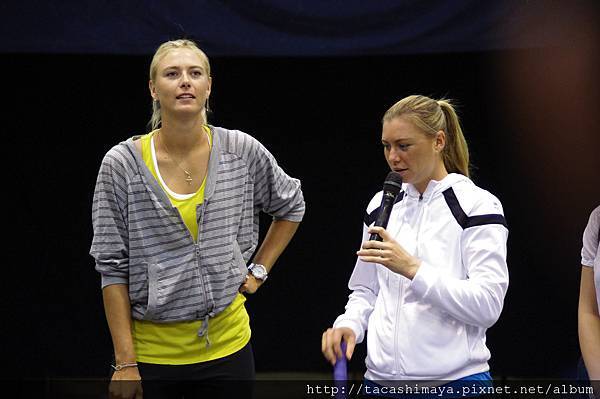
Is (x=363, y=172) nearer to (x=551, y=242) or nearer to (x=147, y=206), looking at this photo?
(x=551, y=242)

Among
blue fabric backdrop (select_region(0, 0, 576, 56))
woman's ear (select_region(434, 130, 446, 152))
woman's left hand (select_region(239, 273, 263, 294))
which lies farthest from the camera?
blue fabric backdrop (select_region(0, 0, 576, 56))

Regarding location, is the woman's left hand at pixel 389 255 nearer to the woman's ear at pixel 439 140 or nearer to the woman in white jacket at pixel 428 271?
the woman in white jacket at pixel 428 271

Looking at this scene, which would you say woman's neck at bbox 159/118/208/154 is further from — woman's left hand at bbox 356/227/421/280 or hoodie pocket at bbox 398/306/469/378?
hoodie pocket at bbox 398/306/469/378

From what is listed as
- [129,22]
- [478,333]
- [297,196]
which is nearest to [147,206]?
[297,196]

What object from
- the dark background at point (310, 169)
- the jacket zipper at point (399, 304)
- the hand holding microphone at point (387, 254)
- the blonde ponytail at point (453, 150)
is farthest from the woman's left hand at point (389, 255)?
the dark background at point (310, 169)

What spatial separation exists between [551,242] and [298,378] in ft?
4.48

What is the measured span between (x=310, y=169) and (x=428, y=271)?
2.37 metres

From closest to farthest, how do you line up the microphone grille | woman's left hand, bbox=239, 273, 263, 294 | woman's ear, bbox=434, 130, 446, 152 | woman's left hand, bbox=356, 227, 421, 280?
1. woman's left hand, bbox=356, 227, 421, 280
2. the microphone grille
3. woman's ear, bbox=434, 130, 446, 152
4. woman's left hand, bbox=239, 273, 263, 294

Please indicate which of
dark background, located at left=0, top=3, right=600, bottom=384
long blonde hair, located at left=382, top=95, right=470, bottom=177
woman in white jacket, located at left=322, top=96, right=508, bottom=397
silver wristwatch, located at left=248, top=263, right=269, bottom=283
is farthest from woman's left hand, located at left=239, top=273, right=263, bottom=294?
dark background, located at left=0, top=3, right=600, bottom=384

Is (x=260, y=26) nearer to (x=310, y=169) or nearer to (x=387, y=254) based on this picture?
(x=310, y=169)

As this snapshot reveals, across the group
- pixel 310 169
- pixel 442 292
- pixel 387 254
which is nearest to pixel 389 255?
pixel 387 254

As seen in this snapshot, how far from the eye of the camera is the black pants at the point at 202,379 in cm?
254

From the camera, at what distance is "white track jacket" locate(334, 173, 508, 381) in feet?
7.16

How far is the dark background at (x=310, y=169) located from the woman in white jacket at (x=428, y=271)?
6.75ft
